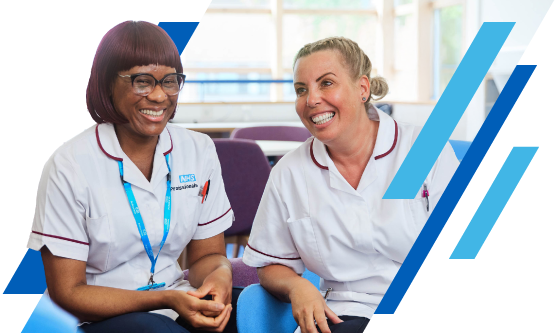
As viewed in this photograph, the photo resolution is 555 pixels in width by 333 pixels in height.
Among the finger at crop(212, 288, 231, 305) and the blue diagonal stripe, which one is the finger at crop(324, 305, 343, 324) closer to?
the finger at crop(212, 288, 231, 305)

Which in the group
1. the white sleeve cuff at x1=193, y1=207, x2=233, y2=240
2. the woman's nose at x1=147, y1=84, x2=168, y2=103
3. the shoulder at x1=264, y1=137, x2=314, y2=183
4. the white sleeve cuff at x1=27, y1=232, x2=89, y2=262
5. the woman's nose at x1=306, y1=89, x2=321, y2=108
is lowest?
the white sleeve cuff at x1=193, y1=207, x2=233, y2=240

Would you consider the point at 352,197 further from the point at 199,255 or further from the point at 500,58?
the point at 500,58

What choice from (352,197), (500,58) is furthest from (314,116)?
(500,58)

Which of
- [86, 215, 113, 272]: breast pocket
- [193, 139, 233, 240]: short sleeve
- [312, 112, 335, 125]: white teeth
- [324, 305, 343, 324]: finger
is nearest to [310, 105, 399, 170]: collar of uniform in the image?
[312, 112, 335, 125]: white teeth

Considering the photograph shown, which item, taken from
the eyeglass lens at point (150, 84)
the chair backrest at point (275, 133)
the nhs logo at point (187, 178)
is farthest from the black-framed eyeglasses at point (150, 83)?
the chair backrest at point (275, 133)

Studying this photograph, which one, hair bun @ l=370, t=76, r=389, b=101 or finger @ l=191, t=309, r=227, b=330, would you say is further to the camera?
hair bun @ l=370, t=76, r=389, b=101

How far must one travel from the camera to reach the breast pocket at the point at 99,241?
1.46m

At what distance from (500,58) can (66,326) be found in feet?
14.3

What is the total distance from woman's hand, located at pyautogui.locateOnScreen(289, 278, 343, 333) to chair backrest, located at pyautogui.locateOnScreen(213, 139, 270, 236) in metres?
1.37
